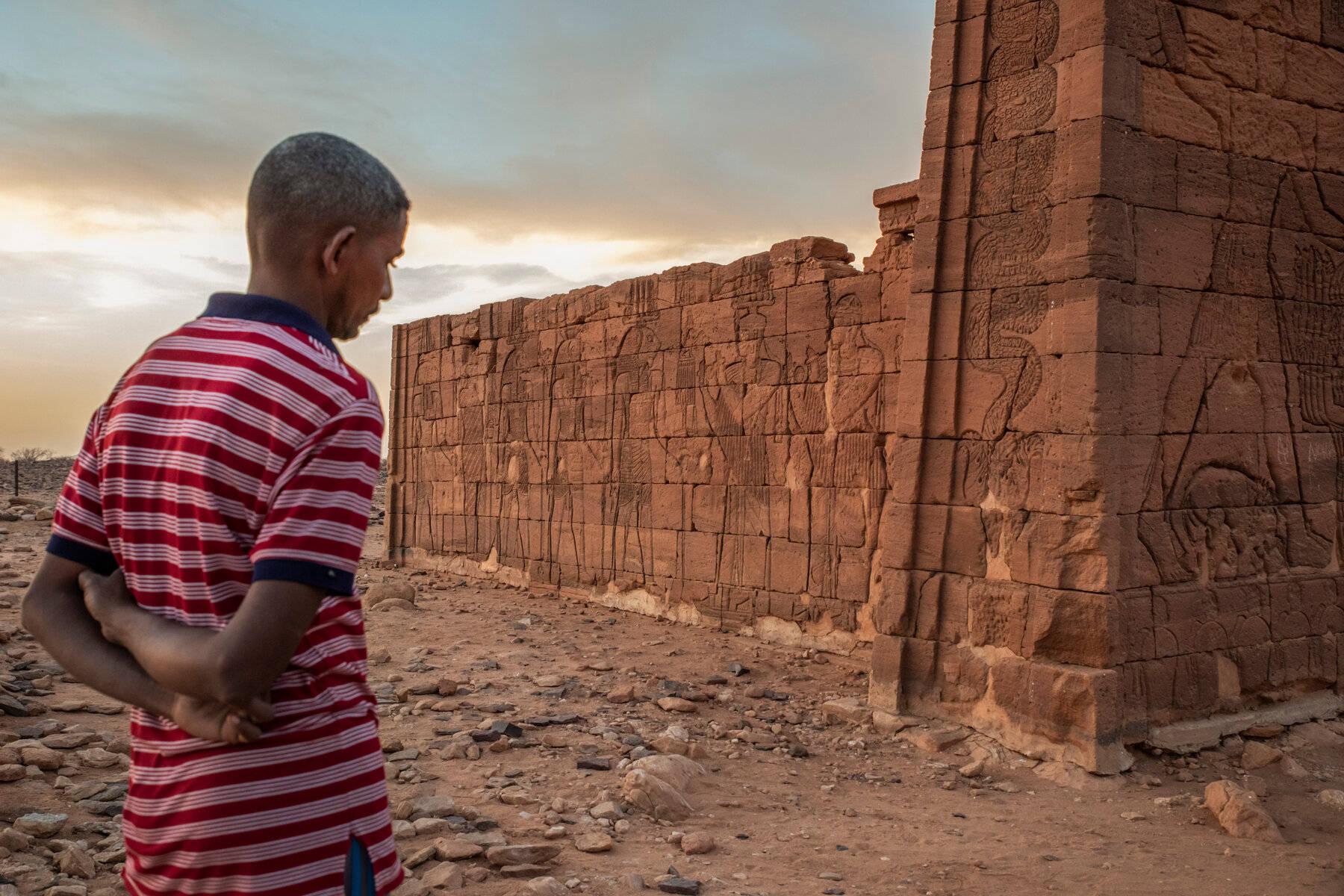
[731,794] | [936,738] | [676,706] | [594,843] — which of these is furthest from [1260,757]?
[594,843]

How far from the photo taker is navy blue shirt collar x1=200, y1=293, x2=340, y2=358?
1.34 metres

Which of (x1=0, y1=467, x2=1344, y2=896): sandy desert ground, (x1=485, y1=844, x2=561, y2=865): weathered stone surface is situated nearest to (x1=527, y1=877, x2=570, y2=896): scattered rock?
(x1=0, y1=467, x2=1344, y2=896): sandy desert ground

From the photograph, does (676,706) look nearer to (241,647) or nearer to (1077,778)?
(1077,778)

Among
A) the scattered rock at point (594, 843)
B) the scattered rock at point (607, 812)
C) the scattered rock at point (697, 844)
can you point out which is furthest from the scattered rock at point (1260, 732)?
the scattered rock at point (594, 843)

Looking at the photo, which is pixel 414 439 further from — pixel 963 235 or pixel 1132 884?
pixel 1132 884

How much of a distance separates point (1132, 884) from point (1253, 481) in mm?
3155

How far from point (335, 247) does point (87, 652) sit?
2.09 ft

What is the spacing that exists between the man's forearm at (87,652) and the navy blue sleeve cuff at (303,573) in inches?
9.9

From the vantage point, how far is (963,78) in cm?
649

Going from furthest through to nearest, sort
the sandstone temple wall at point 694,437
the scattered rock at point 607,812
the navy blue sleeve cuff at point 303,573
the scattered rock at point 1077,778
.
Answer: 1. the sandstone temple wall at point 694,437
2. the scattered rock at point 1077,778
3. the scattered rock at point 607,812
4. the navy blue sleeve cuff at point 303,573

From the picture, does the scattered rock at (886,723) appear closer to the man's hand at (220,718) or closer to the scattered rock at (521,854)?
the scattered rock at (521,854)

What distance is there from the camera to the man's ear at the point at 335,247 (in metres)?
1.39

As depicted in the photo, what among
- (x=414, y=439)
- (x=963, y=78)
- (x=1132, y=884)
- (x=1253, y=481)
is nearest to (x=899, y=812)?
(x=1132, y=884)

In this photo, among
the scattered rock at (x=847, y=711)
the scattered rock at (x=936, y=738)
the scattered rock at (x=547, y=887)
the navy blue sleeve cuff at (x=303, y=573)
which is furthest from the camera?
the scattered rock at (x=847, y=711)
